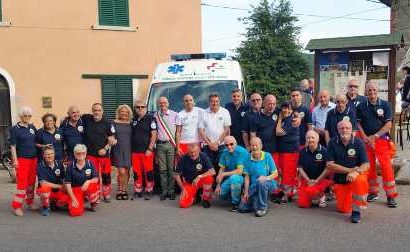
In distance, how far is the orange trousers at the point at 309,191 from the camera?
6.78 metres

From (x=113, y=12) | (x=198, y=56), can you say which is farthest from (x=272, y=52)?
(x=198, y=56)

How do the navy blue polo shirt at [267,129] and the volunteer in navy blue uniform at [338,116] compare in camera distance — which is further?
the navy blue polo shirt at [267,129]

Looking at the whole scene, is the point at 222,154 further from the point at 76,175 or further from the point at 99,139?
the point at 76,175

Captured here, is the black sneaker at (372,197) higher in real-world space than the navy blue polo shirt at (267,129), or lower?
lower

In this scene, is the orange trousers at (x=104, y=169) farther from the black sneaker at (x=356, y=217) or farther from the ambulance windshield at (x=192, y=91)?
the black sneaker at (x=356, y=217)

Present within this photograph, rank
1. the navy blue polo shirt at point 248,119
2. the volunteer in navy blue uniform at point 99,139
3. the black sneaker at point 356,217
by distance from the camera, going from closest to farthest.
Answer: the black sneaker at point 356,217
the navy blue polo shirt at point 248,119
the volunteer in navy blue uniform at point 99,139

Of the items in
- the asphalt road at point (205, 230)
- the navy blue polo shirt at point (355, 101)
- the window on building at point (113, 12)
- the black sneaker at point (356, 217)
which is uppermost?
the window on building at point (113, 12)

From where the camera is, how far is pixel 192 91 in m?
9.20

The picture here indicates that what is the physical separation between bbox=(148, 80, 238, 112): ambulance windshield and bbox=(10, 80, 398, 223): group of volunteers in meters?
1.16

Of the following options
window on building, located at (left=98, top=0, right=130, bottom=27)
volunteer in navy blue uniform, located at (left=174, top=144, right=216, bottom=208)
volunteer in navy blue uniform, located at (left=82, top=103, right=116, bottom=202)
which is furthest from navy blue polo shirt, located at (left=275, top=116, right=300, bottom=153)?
window on building, located at (left=98, top=0, right=130, bottom=27)

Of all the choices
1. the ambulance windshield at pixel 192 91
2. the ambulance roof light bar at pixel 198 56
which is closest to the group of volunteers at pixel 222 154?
the ambulance windshield at pixel 192 91

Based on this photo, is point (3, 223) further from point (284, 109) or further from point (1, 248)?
point (284, 109)

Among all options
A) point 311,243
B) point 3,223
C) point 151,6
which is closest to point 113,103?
point 151,6

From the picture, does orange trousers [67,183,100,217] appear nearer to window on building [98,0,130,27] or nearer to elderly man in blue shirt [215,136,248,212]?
elderly man in blue shirt [215,136,248,212]
